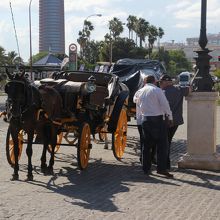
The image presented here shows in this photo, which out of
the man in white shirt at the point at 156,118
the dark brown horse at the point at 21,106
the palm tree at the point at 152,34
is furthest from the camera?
the palm tree at the point at 152,34

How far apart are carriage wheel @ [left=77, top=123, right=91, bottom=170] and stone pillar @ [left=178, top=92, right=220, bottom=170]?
196cm

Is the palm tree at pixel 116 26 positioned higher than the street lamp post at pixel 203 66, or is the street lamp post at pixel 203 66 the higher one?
the palm tree at pixel 116 26

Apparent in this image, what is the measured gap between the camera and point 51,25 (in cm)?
10112

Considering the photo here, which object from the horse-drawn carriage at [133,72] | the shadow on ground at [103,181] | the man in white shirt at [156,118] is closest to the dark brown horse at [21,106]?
the shadow on ground at [103,181]

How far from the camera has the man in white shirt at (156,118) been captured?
31.5 ft

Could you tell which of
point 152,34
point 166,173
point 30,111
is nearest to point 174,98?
point 166,173

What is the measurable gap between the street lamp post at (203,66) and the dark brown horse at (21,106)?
3213 millimetres

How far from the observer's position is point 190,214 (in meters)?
6.81

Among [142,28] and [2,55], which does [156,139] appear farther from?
[142,28]

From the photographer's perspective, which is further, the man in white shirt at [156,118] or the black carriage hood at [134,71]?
the black carriage hood at [134,71]

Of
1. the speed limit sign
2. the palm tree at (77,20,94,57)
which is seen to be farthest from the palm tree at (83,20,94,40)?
the speed limit sign

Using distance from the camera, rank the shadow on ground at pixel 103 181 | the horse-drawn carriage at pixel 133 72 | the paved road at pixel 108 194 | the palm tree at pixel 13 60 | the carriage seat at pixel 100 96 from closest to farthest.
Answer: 1. the paved road at pixel 108 194
2. the shadow on ground at pixel 103 181
3. the carriage seat at pixel 100 96
4. the horse-drawn carriage at pixel 133 72
5. the palm tree at pixel 13 60

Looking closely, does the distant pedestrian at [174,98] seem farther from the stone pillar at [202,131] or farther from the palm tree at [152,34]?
the palm tree at [152,34]

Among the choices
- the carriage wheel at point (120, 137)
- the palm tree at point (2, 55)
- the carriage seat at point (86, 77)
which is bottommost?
the carriage wheel at point (120, 137)
